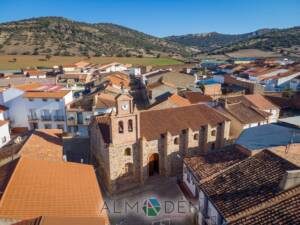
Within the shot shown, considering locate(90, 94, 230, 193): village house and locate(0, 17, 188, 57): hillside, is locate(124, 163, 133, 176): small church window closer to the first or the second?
locate(90, 94, 230, 193): village house

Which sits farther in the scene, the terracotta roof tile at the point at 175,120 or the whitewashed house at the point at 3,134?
the whitewashed house at the point at 3,134

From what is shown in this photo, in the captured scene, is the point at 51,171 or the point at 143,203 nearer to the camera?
the point at 51,171

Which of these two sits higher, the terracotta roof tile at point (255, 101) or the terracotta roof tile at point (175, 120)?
the terracotta roof tile at point (175, 120)

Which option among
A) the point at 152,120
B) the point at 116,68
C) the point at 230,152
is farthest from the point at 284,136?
the point at 116,68

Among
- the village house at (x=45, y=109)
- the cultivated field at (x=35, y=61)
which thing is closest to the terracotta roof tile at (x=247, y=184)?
the village house at (x=45, y=109)

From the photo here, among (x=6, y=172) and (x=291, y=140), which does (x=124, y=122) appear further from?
(x=291, y=140)

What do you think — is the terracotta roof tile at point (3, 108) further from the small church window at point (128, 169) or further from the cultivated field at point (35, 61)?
the cultivated field at point (35, 61)

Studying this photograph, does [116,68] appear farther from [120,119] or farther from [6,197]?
[6,197]

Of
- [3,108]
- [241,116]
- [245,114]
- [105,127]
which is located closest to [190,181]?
[105,127]
